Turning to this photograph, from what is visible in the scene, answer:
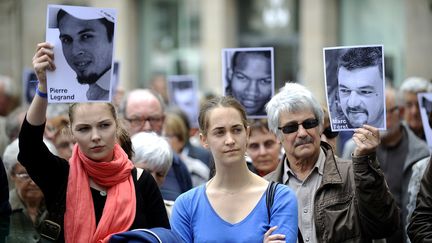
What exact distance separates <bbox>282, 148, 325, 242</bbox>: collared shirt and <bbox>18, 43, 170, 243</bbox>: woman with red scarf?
0.95m

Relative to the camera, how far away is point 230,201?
190 inches

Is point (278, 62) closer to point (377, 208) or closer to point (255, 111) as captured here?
point (255, 111)

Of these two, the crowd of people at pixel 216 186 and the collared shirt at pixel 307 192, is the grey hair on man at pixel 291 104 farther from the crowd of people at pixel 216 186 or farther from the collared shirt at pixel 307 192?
the collared shirt at pixel 307 192

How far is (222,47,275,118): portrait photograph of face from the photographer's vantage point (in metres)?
7.32

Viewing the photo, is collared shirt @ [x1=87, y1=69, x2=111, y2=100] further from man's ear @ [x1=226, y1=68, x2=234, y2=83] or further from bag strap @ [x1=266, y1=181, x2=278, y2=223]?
man's ear @ [x1=226, y1=68, x2=234, y2=83]

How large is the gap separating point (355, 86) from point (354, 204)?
0.72 m

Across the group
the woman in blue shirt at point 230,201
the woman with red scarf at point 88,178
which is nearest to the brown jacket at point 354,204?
the woman in blue shirt at point 230,201

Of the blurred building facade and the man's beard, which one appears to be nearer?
the man's beard

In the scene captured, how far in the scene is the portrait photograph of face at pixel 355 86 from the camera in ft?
18.2

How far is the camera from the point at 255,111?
7.33 m

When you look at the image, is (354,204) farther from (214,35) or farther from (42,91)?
(214,35)

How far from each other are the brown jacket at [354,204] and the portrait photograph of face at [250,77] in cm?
176

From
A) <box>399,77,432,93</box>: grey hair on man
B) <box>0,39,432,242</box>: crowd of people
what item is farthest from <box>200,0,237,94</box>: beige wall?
<box>0,39,432,242</box>: crowd of people

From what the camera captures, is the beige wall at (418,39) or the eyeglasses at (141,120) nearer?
the eyeglasses at (141,120)
